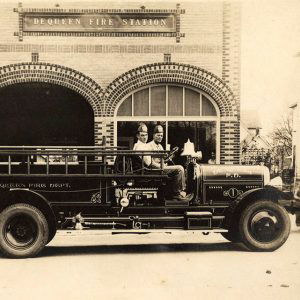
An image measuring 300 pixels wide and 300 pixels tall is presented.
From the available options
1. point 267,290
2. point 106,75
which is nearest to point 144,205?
point 267,290

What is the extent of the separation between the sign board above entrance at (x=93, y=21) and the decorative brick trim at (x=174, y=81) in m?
0.93

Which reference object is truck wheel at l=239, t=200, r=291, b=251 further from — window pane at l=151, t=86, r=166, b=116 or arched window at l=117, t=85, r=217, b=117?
window pane at l=151, t=86, r=166, b=116

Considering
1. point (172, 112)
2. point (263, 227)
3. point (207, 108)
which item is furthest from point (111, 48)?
point (263, 227)

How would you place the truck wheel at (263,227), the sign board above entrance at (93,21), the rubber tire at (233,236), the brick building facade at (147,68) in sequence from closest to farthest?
the truck wheel at (263,227) < the rubber tire at (233,236) < the sign board above entrance at (93,21) < the brick building facade at (147,68)

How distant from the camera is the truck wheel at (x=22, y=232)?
7.70 metres

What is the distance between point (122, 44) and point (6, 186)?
607 centimetres

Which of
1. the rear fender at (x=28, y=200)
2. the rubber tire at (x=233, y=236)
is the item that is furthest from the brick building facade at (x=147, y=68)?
the rear fender at (x=28, y=200)

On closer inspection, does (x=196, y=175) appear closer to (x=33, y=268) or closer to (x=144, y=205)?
(x=144, y=205)

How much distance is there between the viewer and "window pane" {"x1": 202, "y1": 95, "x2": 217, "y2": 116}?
43.2 ft

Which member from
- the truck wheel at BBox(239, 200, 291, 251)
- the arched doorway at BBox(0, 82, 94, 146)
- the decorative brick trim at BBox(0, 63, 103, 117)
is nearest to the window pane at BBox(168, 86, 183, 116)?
the decorative brick trim at BBox(0, 63, 103, 117)

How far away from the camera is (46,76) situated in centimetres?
1294

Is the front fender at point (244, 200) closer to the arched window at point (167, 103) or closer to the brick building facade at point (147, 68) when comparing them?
the brick building facade at point (147, 68)

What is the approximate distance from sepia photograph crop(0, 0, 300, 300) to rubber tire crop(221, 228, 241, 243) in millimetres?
38

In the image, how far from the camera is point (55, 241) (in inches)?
374
